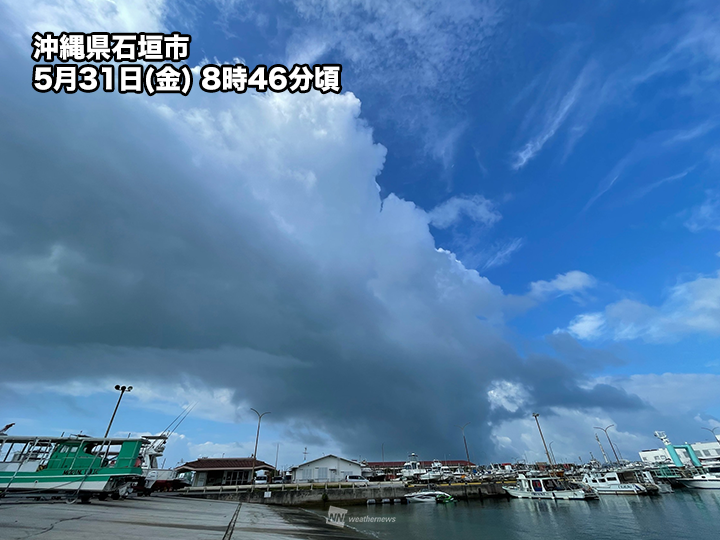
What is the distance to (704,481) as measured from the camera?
8450cm

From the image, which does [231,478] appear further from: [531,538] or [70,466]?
[531,538]

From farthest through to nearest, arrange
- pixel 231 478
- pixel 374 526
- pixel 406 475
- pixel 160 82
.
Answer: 1. pixel 406 475
2. pixel 231 478
3. pixel 374 526
4. pixel 160 82

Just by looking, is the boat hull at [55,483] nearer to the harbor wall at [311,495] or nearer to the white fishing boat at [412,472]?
the harbor wall at [311,495]

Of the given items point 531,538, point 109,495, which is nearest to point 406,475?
point 531,538

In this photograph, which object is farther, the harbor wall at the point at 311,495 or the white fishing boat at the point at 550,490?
the white fishing boat at the point at 550,490

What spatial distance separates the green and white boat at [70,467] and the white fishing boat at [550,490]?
78441mm

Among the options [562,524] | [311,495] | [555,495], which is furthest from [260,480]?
[562,524]

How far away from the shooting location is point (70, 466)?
37531 millimetres

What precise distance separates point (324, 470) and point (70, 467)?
63975mm

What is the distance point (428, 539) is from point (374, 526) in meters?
11.9

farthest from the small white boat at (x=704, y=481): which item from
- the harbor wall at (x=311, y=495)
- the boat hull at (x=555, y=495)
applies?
the harbor wall at (x=311, y=495)

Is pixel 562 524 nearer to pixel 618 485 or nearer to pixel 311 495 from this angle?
pixel 311 495

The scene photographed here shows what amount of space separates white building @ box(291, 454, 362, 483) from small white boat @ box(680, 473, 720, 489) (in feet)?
286

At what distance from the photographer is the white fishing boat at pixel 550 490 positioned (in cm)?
6919
